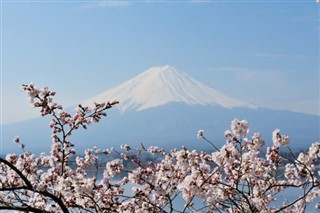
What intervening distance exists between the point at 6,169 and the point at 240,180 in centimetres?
217

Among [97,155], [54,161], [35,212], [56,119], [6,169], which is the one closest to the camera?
[35,212]

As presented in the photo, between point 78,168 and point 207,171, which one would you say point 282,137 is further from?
point 78,168

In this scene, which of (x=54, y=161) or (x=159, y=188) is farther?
(x=54, y=161)

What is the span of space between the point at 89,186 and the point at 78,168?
5.76 feet

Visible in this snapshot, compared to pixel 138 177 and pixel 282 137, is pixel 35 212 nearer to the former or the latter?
pixel 138 177

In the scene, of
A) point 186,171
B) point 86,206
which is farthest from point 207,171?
point 86,206

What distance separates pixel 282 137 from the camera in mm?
4180

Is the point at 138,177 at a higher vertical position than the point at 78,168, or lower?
lower

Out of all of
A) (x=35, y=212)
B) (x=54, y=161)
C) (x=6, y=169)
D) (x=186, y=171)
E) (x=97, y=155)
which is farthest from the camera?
(x=97, y=155)

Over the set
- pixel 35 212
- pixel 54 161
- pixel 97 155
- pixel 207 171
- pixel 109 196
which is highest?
pixel 97 155

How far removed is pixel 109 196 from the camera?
168 inches

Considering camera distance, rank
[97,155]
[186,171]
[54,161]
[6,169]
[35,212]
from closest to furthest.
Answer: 1. [35,212]
2. [186,171]
3. [54,161]
4. [6,169]
5. [97,155]

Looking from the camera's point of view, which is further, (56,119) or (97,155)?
(97,155)

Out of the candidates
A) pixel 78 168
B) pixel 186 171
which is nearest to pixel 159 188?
pixel 186 171
